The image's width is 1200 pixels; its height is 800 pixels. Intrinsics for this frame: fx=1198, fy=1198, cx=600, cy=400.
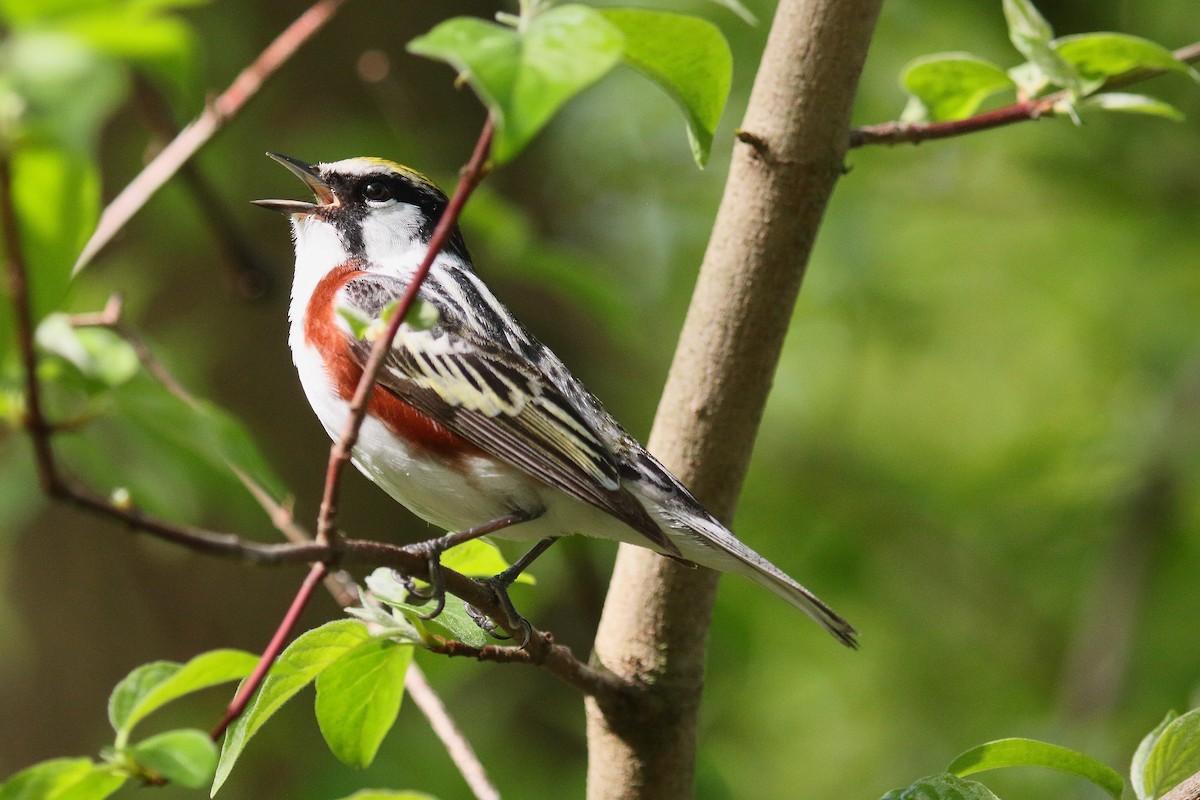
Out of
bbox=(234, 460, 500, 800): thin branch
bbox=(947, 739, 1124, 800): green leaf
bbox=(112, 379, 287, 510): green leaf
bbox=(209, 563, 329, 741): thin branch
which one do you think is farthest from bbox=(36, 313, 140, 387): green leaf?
bbox=(947, 739, 1124, 800): green leaf

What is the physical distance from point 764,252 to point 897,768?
3.91 meters

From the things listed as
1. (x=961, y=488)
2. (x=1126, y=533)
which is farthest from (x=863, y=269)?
(x=1126, y=533)

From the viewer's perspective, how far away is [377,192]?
3926 mm

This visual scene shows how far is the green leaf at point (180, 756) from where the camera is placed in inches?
62.5

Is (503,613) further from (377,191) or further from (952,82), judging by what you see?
(377,191)

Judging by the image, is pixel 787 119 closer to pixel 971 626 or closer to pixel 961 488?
pixel 961 488

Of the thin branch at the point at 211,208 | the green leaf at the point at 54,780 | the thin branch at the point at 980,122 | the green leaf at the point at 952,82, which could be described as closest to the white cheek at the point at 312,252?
the thin branch at the point at 211,208

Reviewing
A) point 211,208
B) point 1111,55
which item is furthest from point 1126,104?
point 211,208

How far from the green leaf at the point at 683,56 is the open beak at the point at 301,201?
2004 mm

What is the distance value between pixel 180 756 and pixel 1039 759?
1416mm

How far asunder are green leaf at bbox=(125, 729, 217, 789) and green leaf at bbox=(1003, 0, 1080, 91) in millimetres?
1945

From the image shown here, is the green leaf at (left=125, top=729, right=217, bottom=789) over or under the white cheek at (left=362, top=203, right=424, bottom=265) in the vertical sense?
under

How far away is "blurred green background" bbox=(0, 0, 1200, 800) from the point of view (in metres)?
5.08

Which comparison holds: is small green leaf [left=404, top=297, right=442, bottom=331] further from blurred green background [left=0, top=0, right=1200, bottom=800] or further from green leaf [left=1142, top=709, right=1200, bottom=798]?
blurred green background [left=0, top=0, right=1200, bottom=800]
